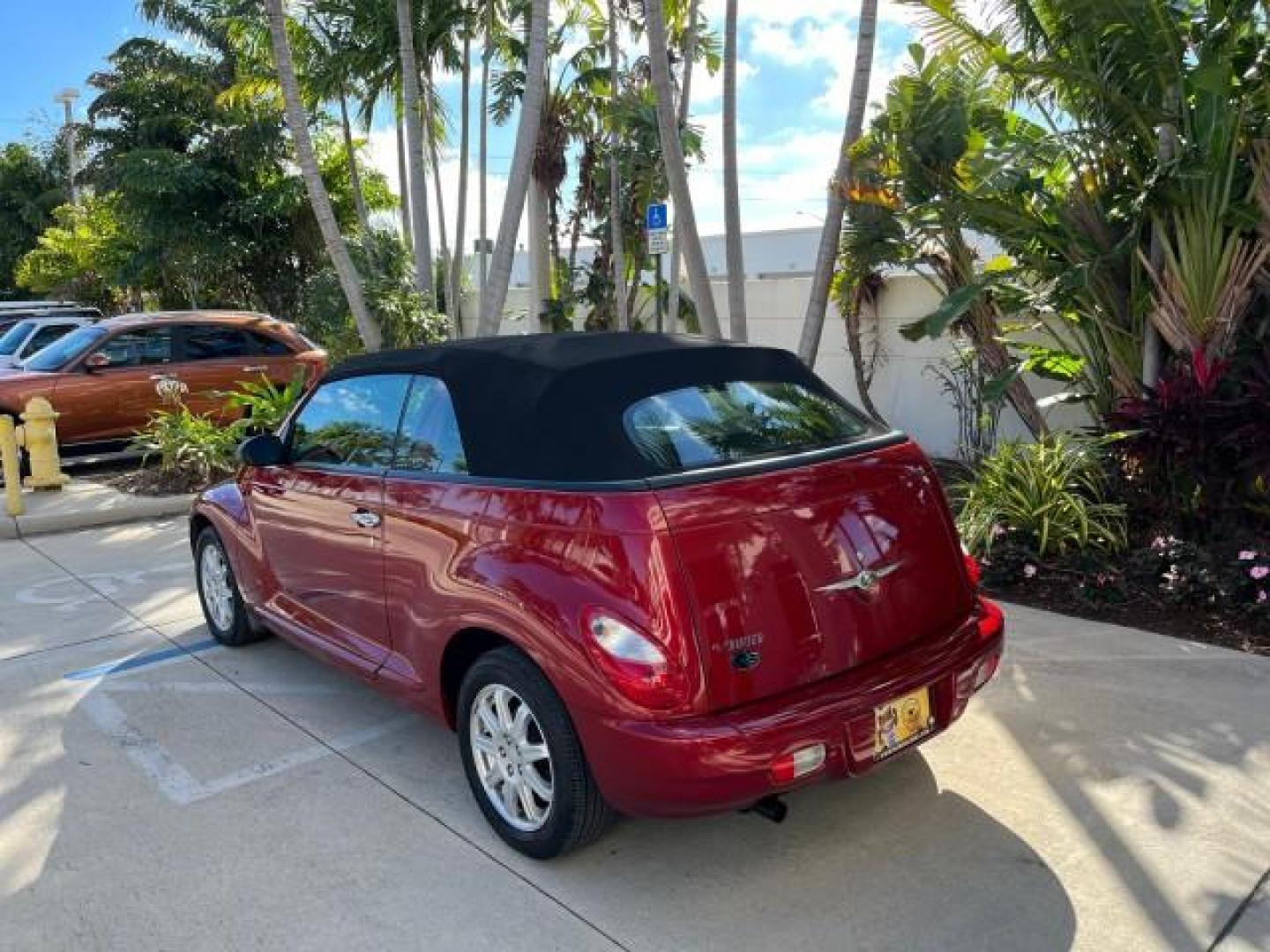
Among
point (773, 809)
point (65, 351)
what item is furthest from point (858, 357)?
point (65, 351)

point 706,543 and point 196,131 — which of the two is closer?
point 706,543

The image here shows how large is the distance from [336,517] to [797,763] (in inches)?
88.3

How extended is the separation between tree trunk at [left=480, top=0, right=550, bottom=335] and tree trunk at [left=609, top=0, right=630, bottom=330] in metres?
4.02

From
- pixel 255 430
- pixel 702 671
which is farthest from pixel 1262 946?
pixel 255 430

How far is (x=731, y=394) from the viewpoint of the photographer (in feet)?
11.5

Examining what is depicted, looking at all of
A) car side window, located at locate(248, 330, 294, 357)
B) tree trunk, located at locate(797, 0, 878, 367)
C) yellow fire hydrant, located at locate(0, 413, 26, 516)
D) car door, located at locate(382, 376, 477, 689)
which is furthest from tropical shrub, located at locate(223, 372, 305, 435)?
car door, located at locate(382, 376, 477, 689)

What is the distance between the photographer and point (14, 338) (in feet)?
47.1

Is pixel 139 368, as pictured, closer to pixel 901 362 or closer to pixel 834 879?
pixel 901 362

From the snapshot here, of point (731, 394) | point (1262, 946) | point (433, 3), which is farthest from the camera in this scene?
point (433, 3)

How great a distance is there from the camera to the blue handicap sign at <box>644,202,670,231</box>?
32.9ft

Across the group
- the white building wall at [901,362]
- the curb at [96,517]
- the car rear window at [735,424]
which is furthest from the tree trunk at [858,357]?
the curb at [96,517]

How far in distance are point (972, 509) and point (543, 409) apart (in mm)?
3931

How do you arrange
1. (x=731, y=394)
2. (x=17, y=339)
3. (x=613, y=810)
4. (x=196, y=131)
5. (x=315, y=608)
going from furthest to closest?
(x=196, y=131) < (x=17, y=339) < (x=315, y=608) < (x=731, y=394) < (x=613, y=810)

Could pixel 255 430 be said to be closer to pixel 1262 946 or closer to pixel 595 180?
pixel 595 180
